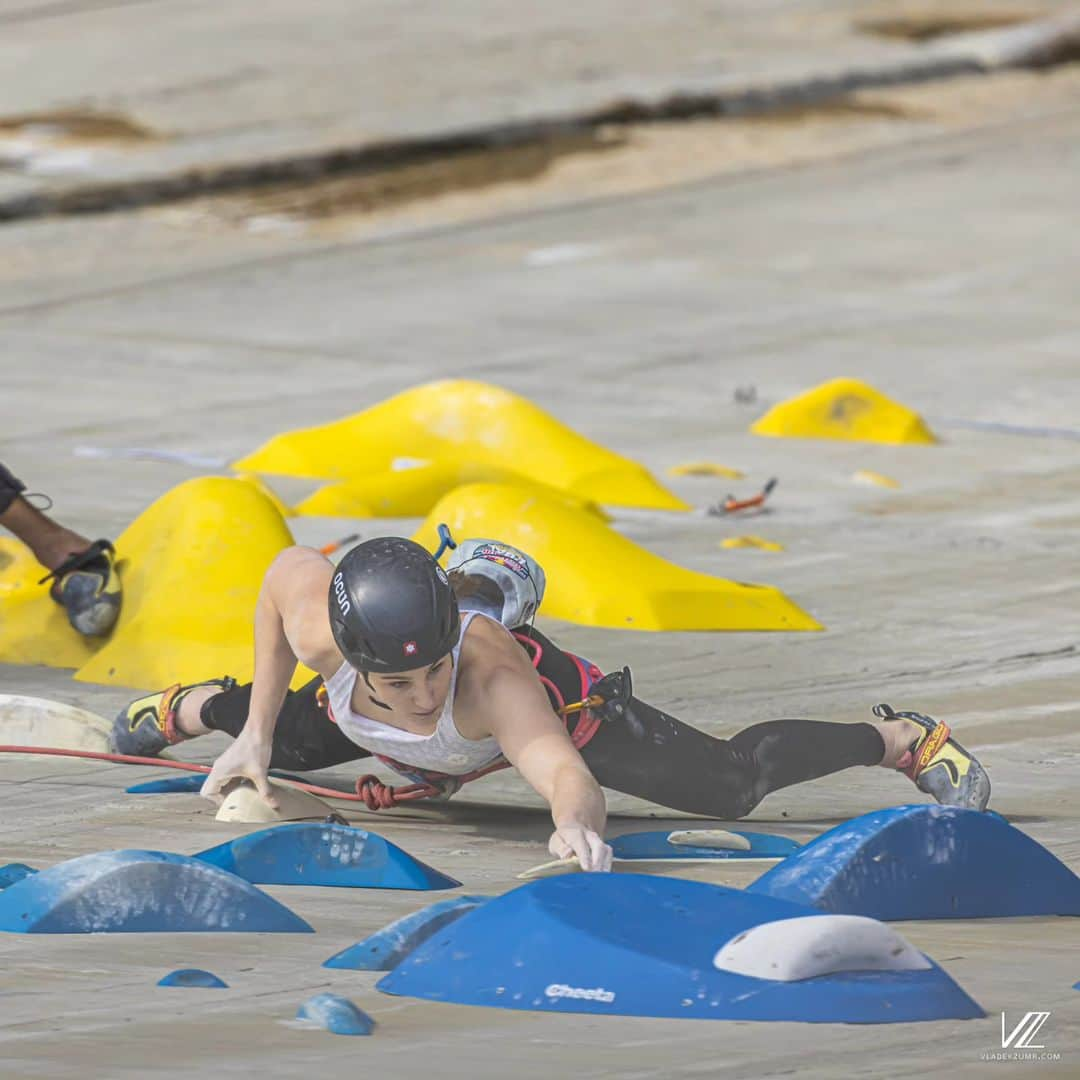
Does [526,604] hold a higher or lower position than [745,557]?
higher

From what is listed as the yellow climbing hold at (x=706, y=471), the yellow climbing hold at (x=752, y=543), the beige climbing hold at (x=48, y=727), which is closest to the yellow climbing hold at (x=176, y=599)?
the beige climbing hold at (x=48, y=727)

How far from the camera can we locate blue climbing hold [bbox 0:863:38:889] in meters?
6.78

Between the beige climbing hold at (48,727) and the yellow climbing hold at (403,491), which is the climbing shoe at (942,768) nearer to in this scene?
the beige climbing hold at (48,727)

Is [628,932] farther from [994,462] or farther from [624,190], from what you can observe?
[624,190]

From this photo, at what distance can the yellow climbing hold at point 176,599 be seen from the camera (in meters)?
9.91

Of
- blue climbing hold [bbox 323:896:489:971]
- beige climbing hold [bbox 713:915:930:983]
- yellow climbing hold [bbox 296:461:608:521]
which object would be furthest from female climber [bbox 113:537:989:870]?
yellow climbing hold [bbox 296:461:608:521]

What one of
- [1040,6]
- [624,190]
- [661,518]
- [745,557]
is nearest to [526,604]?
[745,557]

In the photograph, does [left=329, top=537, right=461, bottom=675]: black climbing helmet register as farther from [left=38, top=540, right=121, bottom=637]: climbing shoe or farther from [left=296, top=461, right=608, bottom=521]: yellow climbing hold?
[left=296, top=461, right=608, bottom=521]: yellow climbing hold

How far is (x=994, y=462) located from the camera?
14.8 metres

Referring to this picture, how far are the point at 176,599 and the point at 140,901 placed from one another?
Result: 3926 millimetres

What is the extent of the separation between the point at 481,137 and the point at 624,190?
1.96 meters

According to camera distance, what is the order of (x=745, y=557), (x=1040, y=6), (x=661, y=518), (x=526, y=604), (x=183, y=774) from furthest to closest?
1. (x=1040, y=6)
2. (x=661, y=518)
3. (x=745, y=557)
4. (x=183, y=774)
5. (x=526, y=604)

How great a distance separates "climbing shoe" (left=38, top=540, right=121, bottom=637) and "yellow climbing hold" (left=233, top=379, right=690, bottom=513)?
12.6ft

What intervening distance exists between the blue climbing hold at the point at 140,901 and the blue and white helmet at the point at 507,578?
153 centimetres
